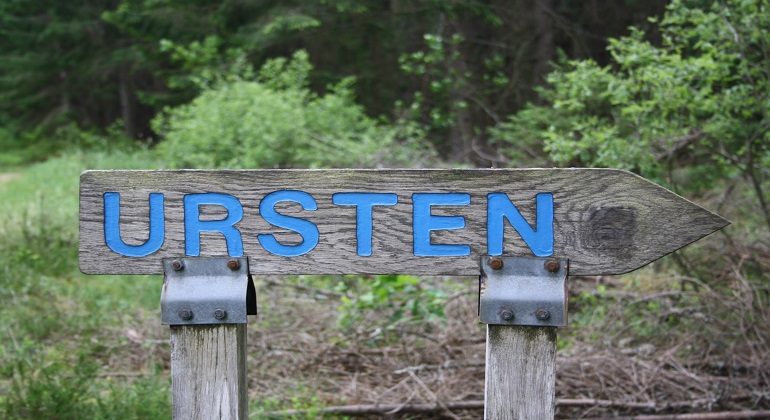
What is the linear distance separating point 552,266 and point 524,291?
0.35 feet

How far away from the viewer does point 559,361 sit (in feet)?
14.9

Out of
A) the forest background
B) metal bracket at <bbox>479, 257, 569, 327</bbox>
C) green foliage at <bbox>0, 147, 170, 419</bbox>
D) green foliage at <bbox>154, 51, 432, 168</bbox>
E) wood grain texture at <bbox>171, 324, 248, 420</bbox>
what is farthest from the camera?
green foliage at <bbox>154, 51, 432, 168</bbox>

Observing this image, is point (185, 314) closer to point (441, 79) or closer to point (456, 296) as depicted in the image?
point (456, 296)

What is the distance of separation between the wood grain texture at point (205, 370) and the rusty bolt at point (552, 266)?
928mm

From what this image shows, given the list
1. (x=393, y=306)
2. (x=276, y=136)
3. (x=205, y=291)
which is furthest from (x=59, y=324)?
(x=276, y=136)

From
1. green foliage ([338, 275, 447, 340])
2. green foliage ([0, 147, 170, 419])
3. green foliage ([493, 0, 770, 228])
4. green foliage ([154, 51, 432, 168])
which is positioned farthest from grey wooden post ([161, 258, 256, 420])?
green foliage ([154, 51, 432, 168])

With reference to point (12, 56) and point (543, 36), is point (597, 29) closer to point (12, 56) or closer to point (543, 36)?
point (543, 36)

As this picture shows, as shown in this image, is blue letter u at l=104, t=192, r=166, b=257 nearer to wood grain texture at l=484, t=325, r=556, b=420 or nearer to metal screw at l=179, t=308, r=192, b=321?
metal screw at l=179, t=308, r=192, b=321

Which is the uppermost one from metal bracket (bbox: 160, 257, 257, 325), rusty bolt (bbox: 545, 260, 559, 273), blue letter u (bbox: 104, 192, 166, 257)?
blue letter u (bbox: 104, 192, 166, 257)

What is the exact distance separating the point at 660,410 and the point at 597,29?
12489 mm

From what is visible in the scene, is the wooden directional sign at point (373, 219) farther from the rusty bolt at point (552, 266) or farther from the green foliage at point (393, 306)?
the green foliage at point (393, 306)

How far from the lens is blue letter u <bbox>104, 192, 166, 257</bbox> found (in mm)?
2291

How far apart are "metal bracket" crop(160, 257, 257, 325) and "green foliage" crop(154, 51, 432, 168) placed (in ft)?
20.4

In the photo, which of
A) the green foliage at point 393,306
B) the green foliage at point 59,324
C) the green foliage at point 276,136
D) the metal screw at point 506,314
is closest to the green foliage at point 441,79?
the green foliage at point 276,136
